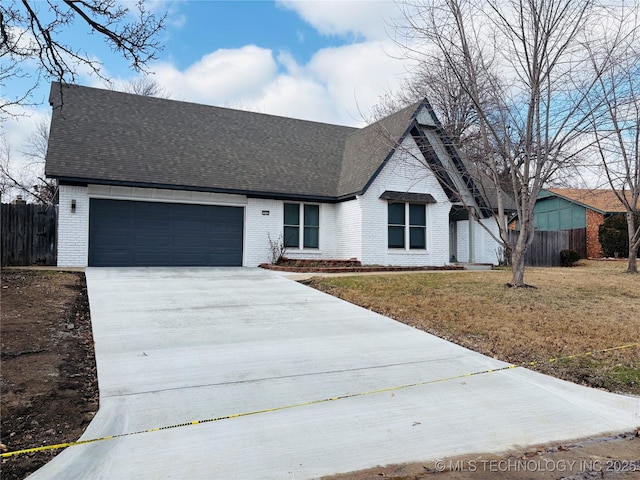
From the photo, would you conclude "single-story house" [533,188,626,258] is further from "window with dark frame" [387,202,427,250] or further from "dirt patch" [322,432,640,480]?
"dirt patch" [322,432,640,480]

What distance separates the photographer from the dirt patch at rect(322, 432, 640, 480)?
316cm

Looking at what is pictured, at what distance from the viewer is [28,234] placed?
13688 millimetres

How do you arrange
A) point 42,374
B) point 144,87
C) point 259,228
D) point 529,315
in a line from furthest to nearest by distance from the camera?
point 144,87 → point 259,228 → point 529,315 → point 42,374

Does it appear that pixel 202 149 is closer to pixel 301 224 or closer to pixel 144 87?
pixel 301 224

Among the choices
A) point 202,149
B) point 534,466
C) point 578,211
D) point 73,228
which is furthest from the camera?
point 578,211

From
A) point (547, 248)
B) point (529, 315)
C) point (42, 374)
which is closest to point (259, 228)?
point (529, 315)

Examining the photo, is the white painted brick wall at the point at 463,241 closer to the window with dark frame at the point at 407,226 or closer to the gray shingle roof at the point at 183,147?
the window with dark frame at the point at 407,226

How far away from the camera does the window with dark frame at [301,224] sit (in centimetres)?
1669

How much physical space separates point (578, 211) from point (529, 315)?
2786 cm

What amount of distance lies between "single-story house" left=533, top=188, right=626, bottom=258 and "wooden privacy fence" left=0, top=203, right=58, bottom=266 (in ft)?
88.5

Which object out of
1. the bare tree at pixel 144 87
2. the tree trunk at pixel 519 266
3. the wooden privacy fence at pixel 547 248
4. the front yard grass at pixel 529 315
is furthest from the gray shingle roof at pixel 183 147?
the bare tree at pixel 144 87

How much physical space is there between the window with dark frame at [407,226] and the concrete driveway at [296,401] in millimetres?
9094

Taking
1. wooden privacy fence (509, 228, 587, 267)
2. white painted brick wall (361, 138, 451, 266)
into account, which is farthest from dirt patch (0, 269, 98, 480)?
wooden privacy fence (509, 228, 587, 267)

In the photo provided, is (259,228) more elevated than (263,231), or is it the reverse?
(259,228)
